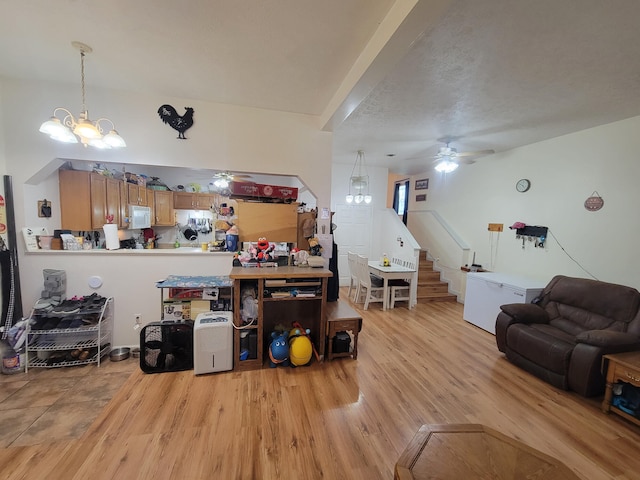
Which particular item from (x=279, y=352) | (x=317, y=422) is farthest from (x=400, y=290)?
(x=317, y=422)

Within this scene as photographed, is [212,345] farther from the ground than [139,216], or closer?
closer

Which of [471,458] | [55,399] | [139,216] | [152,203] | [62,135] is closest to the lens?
[471,458]

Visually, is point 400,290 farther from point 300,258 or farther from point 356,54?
point 356,54

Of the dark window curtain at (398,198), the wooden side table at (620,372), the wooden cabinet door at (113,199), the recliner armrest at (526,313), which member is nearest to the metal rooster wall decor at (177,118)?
the wooden cabinet door at (113,199)

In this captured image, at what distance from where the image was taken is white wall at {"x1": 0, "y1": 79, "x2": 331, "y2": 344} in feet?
8.35

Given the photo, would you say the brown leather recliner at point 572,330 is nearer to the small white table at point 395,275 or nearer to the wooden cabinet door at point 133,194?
the small white table at point 395,275

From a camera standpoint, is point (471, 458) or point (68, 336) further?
point (68, 336)

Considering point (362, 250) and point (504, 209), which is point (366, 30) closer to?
point (504, 209)

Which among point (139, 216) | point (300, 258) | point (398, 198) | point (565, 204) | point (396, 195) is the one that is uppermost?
point (396, 195)

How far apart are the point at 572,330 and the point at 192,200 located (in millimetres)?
6394

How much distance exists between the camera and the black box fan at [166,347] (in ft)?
7.91

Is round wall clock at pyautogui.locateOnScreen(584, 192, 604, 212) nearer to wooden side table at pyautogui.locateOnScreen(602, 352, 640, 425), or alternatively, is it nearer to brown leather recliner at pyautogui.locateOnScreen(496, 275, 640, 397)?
brown leather recliner at pyautogui.locateOnScreen(496, 275, 640, 397)

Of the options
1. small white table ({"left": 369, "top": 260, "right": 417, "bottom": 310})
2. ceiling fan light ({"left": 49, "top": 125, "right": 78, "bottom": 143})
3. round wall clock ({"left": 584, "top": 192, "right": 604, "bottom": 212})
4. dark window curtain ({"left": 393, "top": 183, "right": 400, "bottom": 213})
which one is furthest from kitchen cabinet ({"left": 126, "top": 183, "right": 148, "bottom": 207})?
dark window curtain ({"left": 393, "top": 183, "right": 400, "bottom": 213})

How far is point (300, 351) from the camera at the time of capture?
250 centimetres
